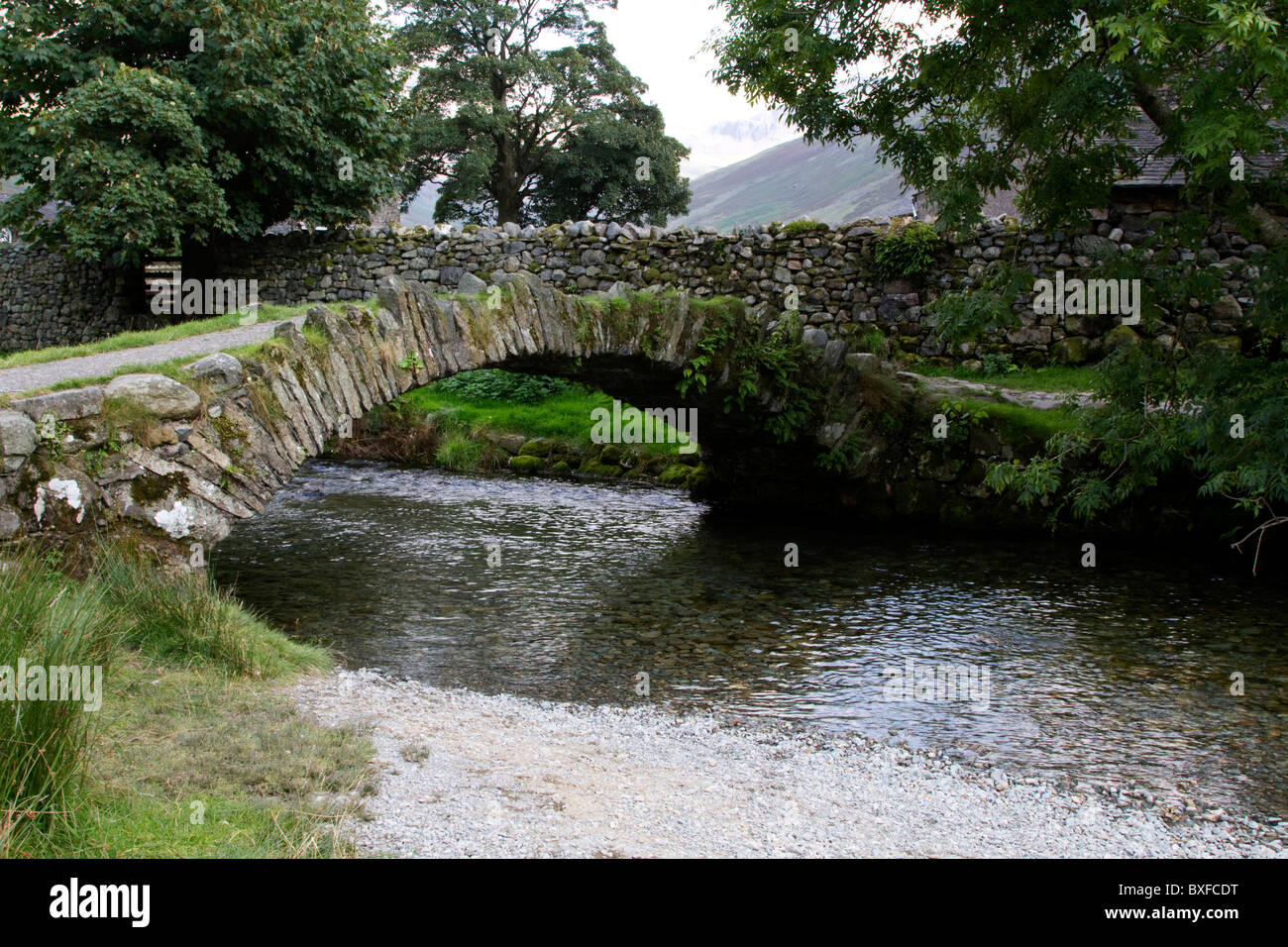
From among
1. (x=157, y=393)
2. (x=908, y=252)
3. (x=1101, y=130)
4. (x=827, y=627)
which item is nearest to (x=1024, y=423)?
(x=1101, y=130)

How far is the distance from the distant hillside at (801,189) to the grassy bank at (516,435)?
8895 centimetres

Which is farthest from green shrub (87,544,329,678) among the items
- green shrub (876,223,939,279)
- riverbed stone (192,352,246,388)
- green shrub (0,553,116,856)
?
green shrub (876,223,939,279)

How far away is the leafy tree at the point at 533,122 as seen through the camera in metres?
29.1

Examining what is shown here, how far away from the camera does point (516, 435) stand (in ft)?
56.0

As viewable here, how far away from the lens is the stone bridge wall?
15656mm

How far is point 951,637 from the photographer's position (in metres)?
7.89

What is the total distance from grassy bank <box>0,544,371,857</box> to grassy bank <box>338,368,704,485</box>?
9636 mm

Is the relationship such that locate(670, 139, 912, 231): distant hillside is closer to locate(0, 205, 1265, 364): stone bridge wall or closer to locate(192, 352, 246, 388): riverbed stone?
locate(0, 205, 1265, 364): stone bridge wall

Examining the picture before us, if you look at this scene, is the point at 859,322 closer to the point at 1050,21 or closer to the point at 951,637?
the point at 1050,21

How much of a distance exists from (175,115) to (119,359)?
9.54 m

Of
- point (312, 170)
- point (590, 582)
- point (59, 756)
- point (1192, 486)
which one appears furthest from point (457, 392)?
point (59, 756)

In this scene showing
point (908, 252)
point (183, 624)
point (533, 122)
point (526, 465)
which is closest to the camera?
point (183, 624)

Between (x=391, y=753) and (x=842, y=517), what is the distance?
911cm

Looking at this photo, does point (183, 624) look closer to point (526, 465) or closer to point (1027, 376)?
point (526, 465)
